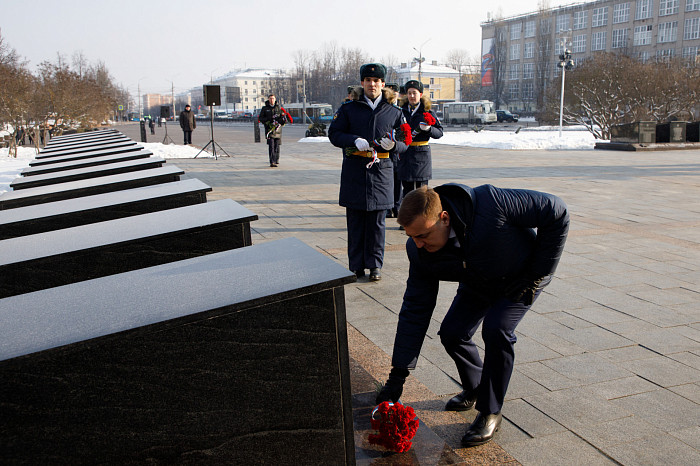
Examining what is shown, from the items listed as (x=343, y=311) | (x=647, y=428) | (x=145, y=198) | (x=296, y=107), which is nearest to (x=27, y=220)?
(x=145, y=198)

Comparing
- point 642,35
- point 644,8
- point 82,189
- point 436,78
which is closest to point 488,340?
point 82,189

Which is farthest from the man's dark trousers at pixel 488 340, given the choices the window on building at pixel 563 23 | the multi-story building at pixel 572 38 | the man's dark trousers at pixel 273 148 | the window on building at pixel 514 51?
the window on building at pixel 514 51

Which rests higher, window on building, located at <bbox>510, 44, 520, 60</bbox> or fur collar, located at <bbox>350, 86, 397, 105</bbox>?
window on building, located at <bbox>510, 44, 520, 60</bbox>

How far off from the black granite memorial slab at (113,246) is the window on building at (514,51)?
85827mm

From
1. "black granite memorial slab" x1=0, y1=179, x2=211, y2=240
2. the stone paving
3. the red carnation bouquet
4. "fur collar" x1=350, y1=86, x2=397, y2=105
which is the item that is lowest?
the stone paving

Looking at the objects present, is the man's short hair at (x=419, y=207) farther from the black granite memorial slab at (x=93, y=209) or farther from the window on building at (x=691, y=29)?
the window on building at (x=691, y=29)

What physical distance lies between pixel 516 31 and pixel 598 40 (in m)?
11.9

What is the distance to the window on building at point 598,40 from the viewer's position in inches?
2881

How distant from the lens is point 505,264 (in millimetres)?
2596

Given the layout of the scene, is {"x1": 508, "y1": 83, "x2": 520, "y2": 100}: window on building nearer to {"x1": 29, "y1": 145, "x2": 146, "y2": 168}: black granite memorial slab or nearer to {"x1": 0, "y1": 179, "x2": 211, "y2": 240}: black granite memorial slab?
{"x1": 29, "y1": 145, "x2": 146, "y2": 168}: black granite memorial slab

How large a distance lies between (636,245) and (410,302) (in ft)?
15.8

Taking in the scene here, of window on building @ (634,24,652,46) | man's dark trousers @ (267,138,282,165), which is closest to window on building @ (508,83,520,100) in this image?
window on building @ (634,24,652,46)

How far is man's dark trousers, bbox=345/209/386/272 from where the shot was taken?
17.5ft

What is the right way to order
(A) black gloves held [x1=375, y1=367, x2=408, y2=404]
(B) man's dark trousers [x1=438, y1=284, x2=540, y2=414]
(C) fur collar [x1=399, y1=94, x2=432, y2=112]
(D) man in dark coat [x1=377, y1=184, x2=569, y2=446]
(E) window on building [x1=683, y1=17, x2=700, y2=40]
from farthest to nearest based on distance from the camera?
(E) window on building [x1=683, y1=17, x2=700, y2=40], (C) fur collar [x1=399, y1=94, x2=432, y2=112], (A) black gloves held [x1=375, y1=367, x2=408, y2=404], (B) man's dark trousers [x1=438, y1=284, x2=540, y2=414], (D) man in dark coat [x1=377, y1=184, x2=569, y2=446]
